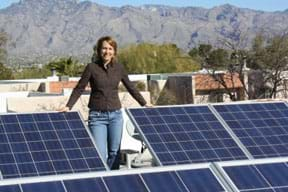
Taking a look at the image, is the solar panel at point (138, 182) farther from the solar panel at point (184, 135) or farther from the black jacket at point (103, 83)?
the black jacket at point (103, 83)

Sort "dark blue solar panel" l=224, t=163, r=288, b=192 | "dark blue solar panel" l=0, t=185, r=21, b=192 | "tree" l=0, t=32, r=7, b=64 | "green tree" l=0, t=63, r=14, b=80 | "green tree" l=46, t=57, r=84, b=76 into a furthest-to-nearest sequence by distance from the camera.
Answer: "green tree" l=0, t=63, r=14, b=80 → "green tree" l=46, t=57, r=84, b=76 → "tree" l=0, t=32, r=7, b=64 → "dark blue solar panel" l=224, t=163, r=288, b=192 → "dark blue solar panel" l=0, t=185, r=21, b=192

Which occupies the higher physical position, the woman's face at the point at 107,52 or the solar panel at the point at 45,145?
the woman's face at the point at 107,52

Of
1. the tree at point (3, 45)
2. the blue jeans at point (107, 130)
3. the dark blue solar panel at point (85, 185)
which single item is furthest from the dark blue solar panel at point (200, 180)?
the tree at point (3, 45)

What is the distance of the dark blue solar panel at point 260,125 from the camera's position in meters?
8.03

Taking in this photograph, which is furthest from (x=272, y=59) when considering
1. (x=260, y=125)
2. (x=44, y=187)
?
(x=44, y=187)

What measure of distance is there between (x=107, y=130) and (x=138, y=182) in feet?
7.85

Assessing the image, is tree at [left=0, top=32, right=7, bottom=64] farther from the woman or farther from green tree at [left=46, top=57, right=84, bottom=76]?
the woman

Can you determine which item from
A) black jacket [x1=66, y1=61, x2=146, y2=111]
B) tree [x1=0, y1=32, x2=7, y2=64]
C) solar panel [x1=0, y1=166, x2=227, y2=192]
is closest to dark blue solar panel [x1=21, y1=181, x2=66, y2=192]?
solar panel [x1=0, y1=166, x2=227, y2=192]

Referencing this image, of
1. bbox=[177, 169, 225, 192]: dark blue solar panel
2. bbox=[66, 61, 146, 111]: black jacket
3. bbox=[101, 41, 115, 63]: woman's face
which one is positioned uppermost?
bbox=[101, 41, 115, 63]: woman's face

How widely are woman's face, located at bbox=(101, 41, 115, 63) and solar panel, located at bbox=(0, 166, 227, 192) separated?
88.0 inches

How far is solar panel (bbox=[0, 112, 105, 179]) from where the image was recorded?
720 centimetres

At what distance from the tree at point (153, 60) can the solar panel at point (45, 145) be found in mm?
64885

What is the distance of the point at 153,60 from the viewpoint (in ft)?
247

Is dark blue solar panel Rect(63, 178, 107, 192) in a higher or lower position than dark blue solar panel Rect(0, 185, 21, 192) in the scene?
lower
